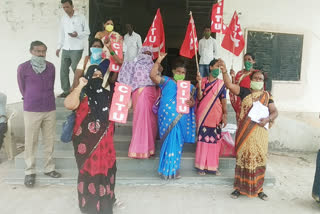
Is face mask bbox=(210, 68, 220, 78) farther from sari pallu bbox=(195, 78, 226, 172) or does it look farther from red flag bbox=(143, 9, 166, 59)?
red flag bbox=(143, 9, 166, 59)

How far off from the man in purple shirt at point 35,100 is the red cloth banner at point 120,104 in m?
1.33

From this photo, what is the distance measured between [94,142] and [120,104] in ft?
1.57

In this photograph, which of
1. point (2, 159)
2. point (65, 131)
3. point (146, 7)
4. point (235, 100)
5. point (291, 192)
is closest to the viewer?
point (65, 131)

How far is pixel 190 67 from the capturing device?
1026 centimetres

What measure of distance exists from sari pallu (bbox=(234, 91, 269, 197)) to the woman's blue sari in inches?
31.3

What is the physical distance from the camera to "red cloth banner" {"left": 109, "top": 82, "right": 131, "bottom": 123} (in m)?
2.92

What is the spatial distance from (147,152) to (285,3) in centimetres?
439

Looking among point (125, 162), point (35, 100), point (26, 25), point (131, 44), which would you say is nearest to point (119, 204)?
point (125, 162)

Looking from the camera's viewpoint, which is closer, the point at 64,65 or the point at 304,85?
the point at 64,65

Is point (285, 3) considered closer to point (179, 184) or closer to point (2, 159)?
point (179, 184)

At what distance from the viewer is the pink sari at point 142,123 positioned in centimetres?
411

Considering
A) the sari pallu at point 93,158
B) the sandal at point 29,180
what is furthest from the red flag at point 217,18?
the sandal at point 29,180

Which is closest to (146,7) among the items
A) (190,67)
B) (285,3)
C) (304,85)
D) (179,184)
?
(190,67)

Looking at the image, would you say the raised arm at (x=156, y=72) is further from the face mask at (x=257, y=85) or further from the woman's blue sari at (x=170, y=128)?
the face mask at (x=257, y=85)
